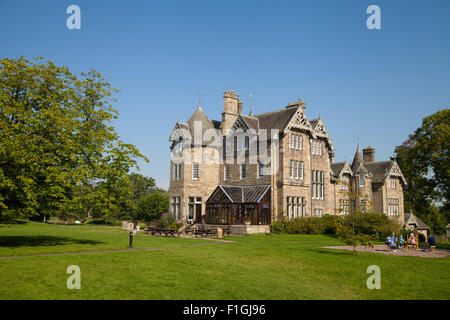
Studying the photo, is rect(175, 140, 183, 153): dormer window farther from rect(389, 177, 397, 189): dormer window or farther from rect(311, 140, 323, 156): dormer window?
rect(389, 177, 397, 189): dormer window

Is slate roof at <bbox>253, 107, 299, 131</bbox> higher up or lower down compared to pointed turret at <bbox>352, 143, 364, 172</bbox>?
higher up

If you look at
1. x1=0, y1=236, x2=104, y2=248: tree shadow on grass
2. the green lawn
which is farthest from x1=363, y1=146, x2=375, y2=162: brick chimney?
x1=0, y1=236, x2=104, y2=248: tree shadow on grass

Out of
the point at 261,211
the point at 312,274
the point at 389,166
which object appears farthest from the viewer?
the point at 389,166

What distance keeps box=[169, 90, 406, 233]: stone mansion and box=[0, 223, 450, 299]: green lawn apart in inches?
751

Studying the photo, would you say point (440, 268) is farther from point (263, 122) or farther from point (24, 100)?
point (263, 122)

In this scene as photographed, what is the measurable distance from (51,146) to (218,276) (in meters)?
12.3

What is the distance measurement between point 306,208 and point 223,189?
9397mm

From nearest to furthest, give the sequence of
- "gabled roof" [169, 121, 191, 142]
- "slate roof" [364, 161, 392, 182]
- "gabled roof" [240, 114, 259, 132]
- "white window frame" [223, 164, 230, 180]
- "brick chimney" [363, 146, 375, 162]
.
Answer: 1. "gabled roof" [240, 114, 259, 132]
2. "gabled roof" [169, 121, 191, 142]
3. "white window frame" [223, 164, 230, 180]
4. "slate roof" [364, 161, 392, 182]
5. "brick chimney" [363, 146, 375, 162]

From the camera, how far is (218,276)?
14859 mm

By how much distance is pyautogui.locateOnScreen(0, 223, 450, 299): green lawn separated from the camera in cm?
1230

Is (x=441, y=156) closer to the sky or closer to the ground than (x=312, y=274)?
closer to the sky
